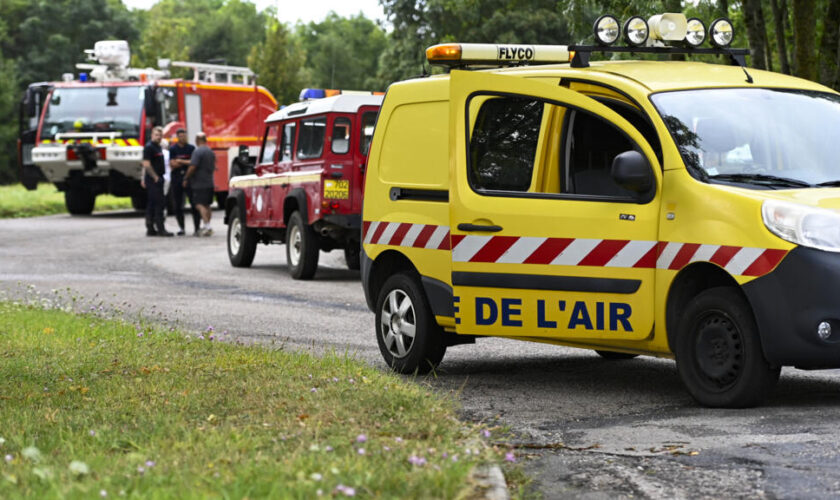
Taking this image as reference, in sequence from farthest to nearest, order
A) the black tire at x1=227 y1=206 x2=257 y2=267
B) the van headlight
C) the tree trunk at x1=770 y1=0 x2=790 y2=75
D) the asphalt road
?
the tree trunk at x1=770 y1=0 x2=790 y2=75 → the black tire at x1=227 y1=206 x2=257 y2=267 → the van headlight → the asphalt road

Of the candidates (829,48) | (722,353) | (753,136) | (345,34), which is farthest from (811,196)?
(345,34)

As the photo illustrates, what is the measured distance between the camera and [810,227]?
7160mm

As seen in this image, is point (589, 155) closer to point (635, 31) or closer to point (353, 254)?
point (635, 31)

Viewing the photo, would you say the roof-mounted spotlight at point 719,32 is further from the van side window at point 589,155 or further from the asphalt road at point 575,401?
the asphalt road at point 575,401

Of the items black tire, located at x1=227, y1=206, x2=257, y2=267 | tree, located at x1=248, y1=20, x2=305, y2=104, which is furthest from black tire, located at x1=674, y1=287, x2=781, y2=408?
tree, located at x1=248, y1=20, x2=305, y2=104

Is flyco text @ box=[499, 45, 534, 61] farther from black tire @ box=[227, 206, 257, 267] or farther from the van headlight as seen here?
black tire @ box=[227, 206, 257, 267]

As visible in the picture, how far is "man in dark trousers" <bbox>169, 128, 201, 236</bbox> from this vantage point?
25.7 metres

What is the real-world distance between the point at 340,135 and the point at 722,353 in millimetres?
10308

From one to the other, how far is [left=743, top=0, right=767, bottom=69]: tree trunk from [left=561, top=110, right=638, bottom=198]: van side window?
12489 mm

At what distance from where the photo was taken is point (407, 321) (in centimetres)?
943

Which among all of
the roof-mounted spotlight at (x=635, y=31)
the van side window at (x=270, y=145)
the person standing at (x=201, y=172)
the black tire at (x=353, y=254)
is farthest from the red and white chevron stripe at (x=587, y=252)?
the person standing at (x=201, y=172)

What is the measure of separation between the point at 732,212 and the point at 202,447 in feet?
10.3

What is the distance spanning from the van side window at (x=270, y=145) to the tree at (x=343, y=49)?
8975 centimetres

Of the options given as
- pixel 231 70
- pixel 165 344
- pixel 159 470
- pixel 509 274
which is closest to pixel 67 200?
pixel 231 70
